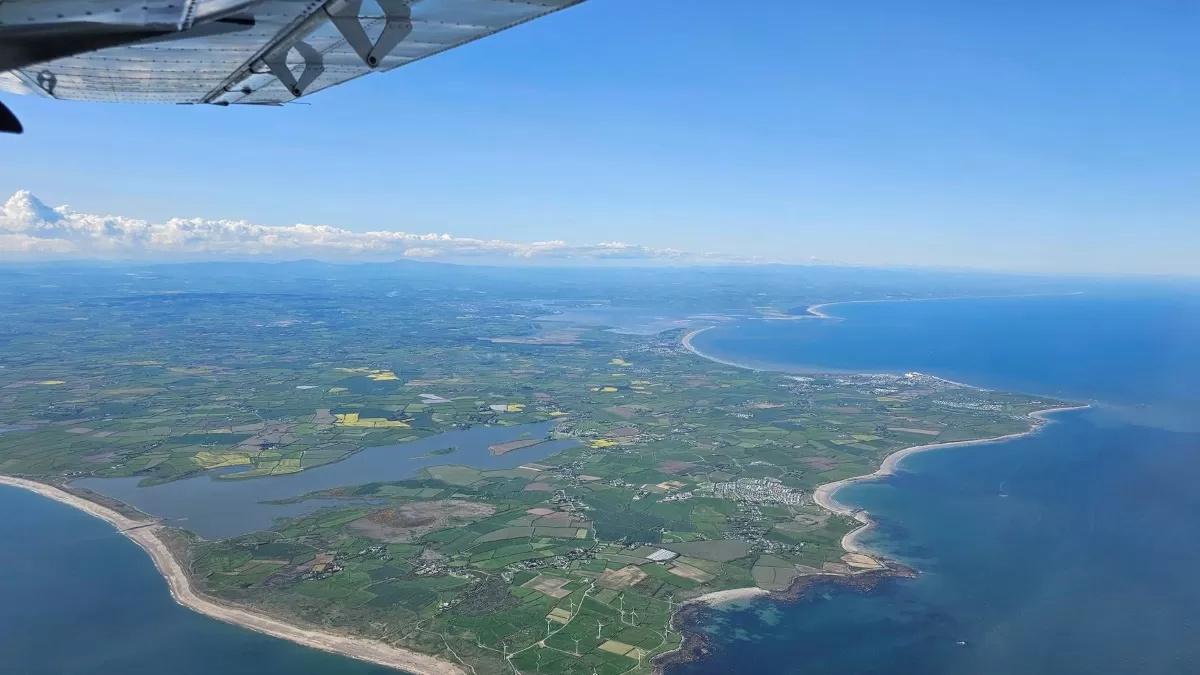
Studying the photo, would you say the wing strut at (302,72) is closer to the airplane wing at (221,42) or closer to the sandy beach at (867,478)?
the airplane wing at (221,42)

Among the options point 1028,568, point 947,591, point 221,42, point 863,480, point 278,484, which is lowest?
point 278,484

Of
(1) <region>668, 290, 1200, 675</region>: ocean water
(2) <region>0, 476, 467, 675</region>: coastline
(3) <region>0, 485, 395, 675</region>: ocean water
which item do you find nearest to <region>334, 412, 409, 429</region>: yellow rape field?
(2) <region>0, 476, 467, 675</region>: coastline

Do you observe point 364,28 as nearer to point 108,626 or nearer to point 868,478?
point 108,626

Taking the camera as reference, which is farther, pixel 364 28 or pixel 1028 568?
pixel 1028 568

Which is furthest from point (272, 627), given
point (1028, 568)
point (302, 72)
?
point (1028, 568)

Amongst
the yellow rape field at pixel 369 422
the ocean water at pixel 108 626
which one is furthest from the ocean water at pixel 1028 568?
the yellow rape field at pixel 369 422

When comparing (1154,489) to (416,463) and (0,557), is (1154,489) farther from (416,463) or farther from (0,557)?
(0,557)

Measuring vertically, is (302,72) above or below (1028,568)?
above
